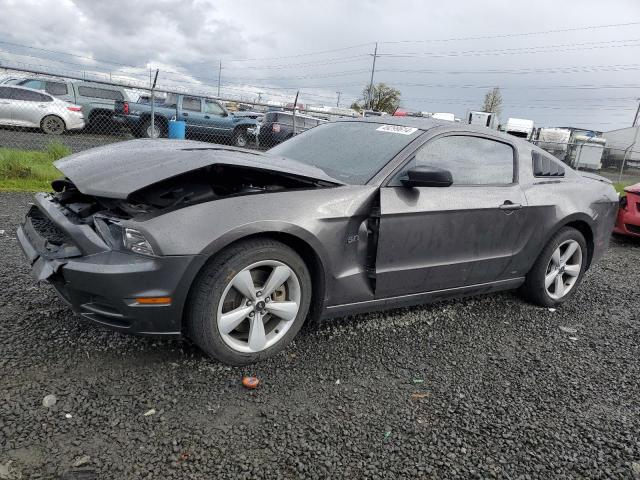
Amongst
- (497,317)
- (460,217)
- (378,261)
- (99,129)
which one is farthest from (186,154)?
(99,129)

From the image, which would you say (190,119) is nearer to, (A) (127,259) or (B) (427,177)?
(B) (427,177)

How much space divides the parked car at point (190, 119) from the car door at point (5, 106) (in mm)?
2845

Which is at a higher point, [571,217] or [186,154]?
[186,154]

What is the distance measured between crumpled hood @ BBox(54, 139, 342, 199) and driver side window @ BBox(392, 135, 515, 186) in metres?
0.79

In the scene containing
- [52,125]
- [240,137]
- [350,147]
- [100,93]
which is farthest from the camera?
[240,137]

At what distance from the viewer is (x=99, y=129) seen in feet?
52.7

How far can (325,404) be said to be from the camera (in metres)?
2.56

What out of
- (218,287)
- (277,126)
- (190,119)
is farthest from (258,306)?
(190,119)

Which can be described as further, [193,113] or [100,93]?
[100,93]

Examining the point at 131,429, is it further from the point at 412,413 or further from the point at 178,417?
the point at 412,413

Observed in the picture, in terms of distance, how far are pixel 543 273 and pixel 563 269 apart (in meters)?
0.30

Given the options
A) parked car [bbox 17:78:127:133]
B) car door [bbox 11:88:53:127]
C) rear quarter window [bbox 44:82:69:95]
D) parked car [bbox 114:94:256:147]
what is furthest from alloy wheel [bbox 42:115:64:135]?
rear quarter window [bbox 44:82:69:95]

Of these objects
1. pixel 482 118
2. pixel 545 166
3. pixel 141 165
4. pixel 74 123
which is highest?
pixel 482 118

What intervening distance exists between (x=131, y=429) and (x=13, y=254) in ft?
9.15
